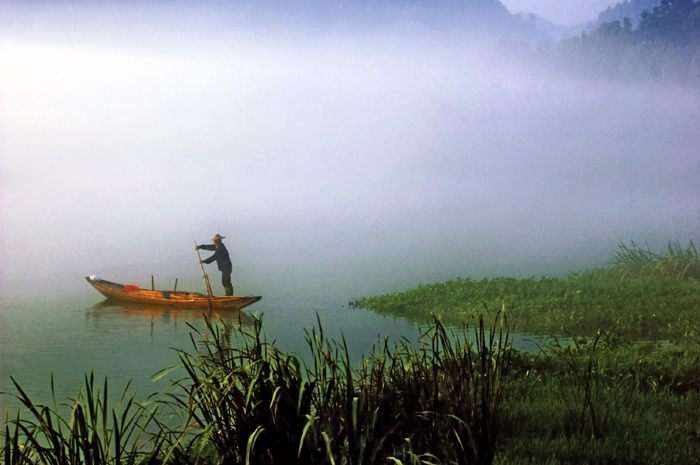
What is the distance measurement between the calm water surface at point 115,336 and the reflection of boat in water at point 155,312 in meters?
0.01

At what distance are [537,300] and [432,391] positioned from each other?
6.96 metres

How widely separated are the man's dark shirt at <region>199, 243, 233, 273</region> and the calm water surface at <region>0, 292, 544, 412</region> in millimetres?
629

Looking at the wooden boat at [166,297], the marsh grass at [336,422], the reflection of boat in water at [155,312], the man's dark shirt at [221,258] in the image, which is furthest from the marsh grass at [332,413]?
the man's dark shirt at [221,258]

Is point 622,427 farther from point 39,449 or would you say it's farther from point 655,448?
point 39,449

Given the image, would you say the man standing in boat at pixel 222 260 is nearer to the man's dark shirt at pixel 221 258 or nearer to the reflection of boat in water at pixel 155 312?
the man's dark shirt at pixel 221 258

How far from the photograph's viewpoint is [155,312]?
9.30 meters

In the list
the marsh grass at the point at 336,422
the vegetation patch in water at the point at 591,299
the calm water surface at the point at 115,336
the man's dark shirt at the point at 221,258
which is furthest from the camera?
the man's dark shirt at the point at 221,258

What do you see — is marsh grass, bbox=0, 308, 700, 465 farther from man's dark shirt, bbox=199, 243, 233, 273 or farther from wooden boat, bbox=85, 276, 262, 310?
man's dark shirt, bbox=199, 243, 233, 273

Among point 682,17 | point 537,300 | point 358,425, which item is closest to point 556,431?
point 358,425

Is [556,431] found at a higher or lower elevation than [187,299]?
lower

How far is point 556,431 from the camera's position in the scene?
3873 mm

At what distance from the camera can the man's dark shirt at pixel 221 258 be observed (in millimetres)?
9415

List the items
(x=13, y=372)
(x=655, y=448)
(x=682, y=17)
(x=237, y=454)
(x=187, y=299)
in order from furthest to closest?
1. (x=682, y=17)
2. (x=187, y=299)
3. (x=13, y=372)
4. (x=655, y=448)
5. (x=237, y=454)

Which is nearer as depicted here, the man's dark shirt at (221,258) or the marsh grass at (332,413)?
the marsh grass at (332,413)
